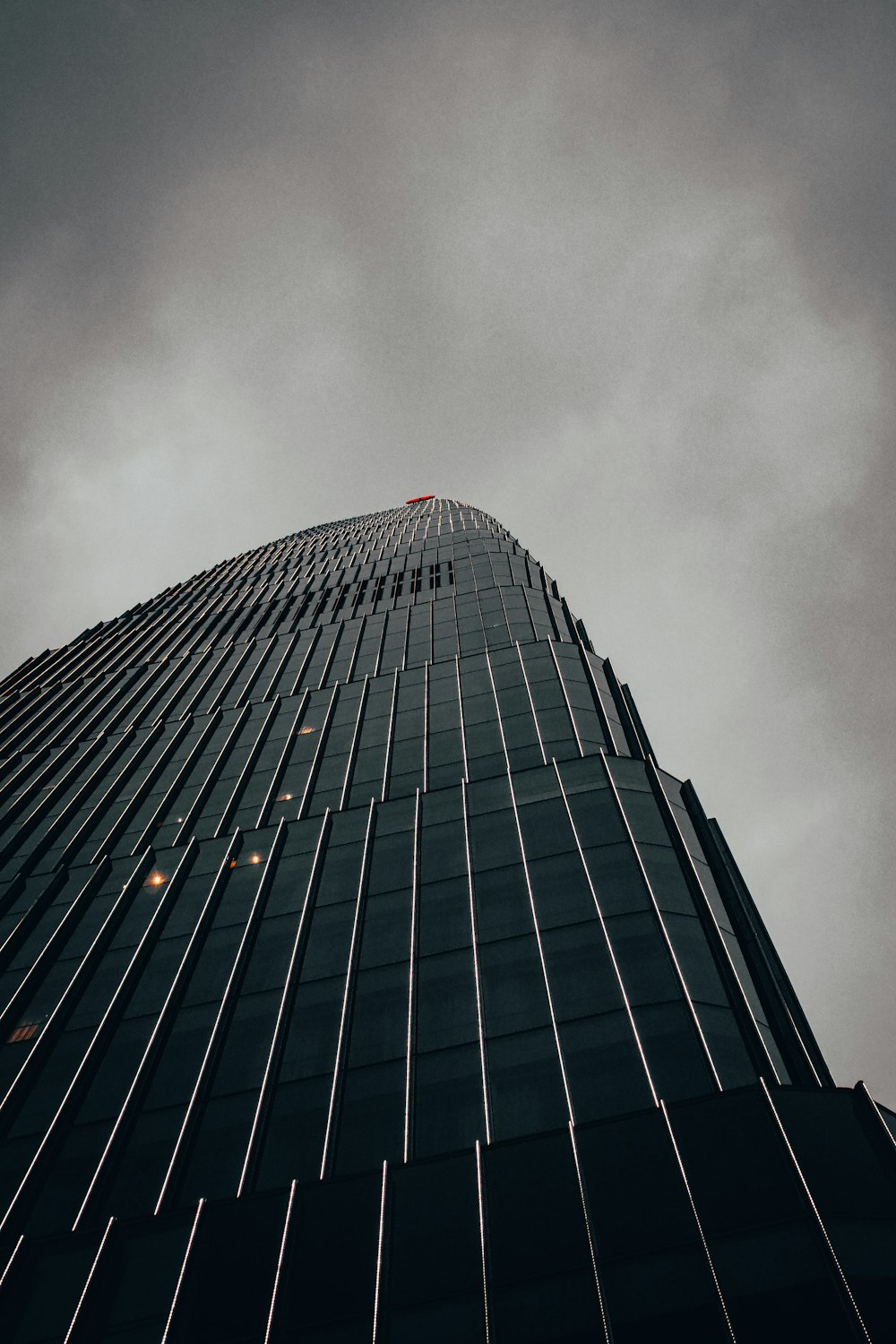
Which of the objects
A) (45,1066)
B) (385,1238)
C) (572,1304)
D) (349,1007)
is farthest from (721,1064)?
(45,1066)

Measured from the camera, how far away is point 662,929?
73.2ft

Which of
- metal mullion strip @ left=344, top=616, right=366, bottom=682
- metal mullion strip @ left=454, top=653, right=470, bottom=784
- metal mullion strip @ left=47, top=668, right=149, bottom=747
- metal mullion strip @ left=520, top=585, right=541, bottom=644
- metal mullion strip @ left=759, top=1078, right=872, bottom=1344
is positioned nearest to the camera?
metal mullion strip @ left=759, top=1078, right=872, bottom=1344

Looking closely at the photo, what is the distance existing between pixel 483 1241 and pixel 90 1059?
13.5m

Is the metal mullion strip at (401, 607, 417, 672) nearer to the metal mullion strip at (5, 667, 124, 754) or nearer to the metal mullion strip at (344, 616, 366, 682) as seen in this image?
the metal mullion strip at (344, 616, 366, 682)

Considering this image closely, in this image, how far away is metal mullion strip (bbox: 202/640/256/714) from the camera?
160 ft

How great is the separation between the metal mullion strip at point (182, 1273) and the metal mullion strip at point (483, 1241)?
5849mm

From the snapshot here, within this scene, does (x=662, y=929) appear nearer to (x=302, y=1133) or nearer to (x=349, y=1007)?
(x=349, y=1007)

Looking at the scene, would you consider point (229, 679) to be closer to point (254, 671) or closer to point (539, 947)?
point (254, 671)

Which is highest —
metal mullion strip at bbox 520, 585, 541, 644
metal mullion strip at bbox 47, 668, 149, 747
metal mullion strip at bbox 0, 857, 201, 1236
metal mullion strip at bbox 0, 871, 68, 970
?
metal mullion strip at bbox 520, 585, 541, 644

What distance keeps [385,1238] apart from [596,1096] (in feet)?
19.1

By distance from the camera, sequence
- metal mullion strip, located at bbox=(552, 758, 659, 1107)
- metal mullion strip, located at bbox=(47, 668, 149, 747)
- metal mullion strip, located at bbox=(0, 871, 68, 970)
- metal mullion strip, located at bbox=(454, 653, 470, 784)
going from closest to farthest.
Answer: metal mullion strip, located at bbox=(552, 758, 659, 1107)
metal mullion strip, located at bbox=(0, 871, 68, 970)
metal mullion strip, located at bbox=(454, 653, 470, 784)
metal mullion strip, located at bbox=(47, 668, 149, 747)

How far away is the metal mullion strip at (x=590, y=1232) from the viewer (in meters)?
13.1

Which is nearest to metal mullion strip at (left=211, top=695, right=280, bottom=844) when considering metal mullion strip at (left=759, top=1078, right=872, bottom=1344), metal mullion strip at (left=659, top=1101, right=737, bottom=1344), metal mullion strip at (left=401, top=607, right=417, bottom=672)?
metal mullion strip at (left=401, top=607, right=417, bottom=672)

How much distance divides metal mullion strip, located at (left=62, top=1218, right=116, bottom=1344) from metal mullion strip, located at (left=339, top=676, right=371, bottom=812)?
717 inches
